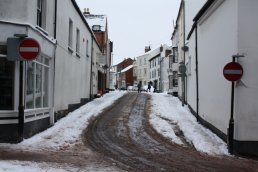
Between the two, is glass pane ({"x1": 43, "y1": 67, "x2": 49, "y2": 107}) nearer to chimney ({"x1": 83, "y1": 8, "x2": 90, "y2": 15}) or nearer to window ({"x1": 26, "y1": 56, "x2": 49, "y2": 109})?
window ({"x1": 26, "y1": 56, "x2": 49, "y2": 109})

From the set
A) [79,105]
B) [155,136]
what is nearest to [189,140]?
[155,136]

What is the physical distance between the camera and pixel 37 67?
14359 mm

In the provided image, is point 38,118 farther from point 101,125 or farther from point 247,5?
point 247,5

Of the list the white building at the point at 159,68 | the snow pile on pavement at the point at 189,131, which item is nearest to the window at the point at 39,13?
the snow pile on pavement at the point at 189,131

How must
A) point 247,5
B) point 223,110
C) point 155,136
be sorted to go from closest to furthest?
point 247,5 → point 223,110 → point 155,136

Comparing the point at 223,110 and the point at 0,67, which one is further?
the point at 223,110

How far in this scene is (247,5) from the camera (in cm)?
1207

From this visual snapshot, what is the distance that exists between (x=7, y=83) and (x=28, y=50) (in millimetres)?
1316

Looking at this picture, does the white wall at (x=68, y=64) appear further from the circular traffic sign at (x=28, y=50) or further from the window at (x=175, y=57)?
the window at (x=175, y=57)

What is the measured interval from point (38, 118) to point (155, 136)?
4.06 m

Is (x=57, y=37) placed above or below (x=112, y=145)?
above

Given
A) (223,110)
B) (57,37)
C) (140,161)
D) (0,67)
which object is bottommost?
(140,161)

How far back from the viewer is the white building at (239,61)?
39.2 feet

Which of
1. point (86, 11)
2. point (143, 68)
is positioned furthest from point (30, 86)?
point (143, 68)
